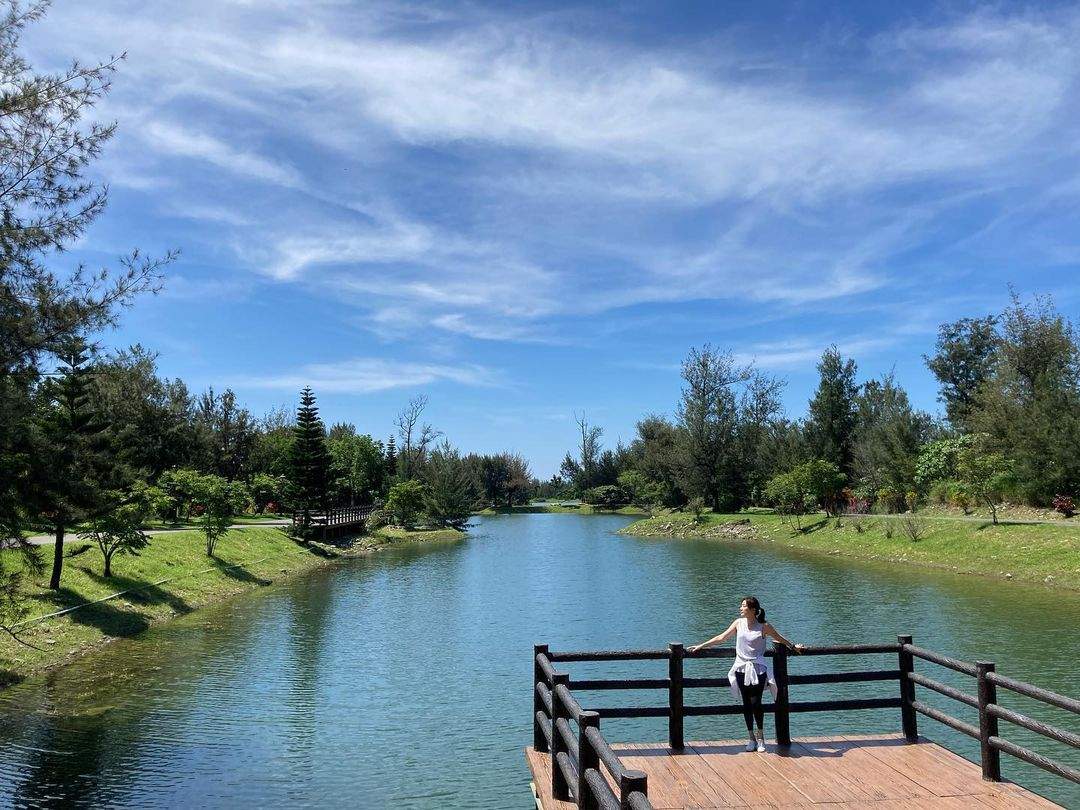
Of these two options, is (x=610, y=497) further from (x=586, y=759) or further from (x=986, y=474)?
(x=586, y=759)

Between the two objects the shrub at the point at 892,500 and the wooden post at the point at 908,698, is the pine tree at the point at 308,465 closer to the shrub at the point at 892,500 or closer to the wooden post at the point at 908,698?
the shrub at the point at 892,500

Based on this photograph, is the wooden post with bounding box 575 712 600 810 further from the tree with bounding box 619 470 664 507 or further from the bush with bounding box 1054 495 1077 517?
the tree with bounding box 619 470 664 507

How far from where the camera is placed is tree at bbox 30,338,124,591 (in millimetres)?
9703

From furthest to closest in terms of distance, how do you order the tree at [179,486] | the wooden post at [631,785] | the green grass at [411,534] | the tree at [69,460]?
the green grass at [411,534], the tree at [179,486], the tree at [69,460], the wooden post at [631,785]

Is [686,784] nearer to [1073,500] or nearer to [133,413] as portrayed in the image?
[1073,500]

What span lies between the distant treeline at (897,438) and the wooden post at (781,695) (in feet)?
96.6

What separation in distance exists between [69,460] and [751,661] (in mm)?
9355

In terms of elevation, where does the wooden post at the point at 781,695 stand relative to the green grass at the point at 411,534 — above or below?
above

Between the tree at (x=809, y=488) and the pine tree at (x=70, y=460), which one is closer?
the pine tree at (x=70, y=460)

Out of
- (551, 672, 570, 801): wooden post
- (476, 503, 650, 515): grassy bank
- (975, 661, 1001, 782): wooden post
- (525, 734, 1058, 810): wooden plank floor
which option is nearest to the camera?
(525, 734, 1058, 810): wooden plank floor

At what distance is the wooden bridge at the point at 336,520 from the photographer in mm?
46562

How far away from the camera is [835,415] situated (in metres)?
57.6

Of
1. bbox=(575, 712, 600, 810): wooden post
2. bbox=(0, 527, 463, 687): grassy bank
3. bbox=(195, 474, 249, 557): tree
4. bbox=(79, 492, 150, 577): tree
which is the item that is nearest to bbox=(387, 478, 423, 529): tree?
bbox=(0, 527, 463, 687): grassy bank

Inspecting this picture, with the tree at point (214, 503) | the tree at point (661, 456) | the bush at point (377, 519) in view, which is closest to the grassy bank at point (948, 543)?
the tree at point (661, 456)
